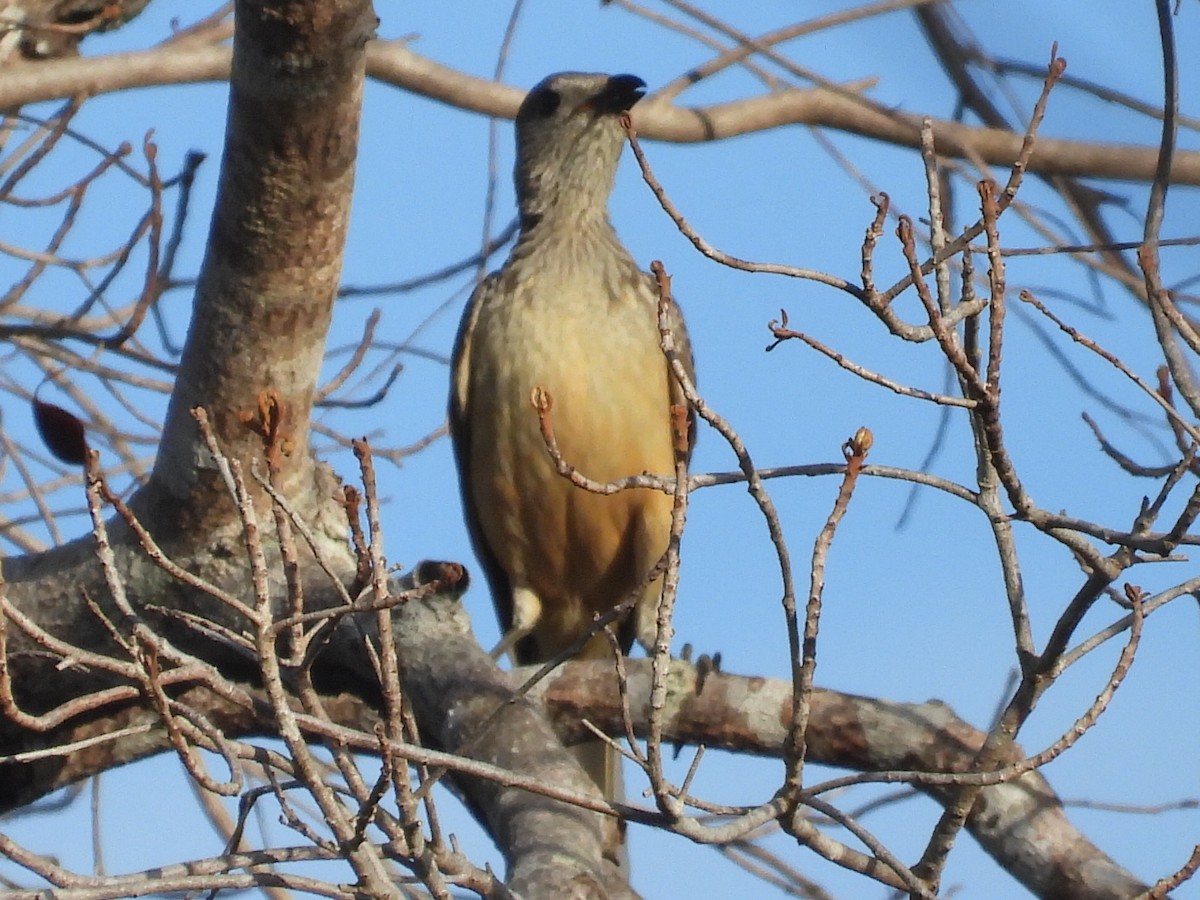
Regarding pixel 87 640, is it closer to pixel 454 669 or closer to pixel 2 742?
pixel 2 742

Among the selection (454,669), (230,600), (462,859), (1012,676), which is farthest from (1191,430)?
(454,669)

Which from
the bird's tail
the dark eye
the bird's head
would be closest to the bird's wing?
the bird's head

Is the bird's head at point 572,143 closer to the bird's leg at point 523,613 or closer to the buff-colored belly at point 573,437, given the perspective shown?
the buff-colored belly at point 573,437

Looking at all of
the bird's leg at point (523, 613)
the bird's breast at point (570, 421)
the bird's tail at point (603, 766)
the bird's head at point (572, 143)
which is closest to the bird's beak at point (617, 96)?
the bird's head at point (572, 143)

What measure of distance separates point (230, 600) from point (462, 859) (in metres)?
→ 0.47

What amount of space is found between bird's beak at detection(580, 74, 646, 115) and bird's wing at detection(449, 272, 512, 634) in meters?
0.71

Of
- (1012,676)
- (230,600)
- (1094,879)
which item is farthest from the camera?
(1012,676)

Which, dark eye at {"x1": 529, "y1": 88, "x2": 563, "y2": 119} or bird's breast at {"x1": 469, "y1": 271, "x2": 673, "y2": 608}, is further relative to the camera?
dark eye at {"x1": 529, "y1": 88, "x2": 563, "y2": 119}

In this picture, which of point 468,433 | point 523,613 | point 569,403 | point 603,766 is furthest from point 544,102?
point 603,766

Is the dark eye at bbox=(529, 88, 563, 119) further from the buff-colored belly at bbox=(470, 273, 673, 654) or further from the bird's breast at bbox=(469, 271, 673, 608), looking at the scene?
the buff-colored belly at bbox=(470, 273, 673, 654)

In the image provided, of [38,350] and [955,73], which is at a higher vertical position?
[955,73]

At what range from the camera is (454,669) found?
11.2 feet

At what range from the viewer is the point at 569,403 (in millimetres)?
4680

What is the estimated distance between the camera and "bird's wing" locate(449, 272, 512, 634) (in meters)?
5.03
